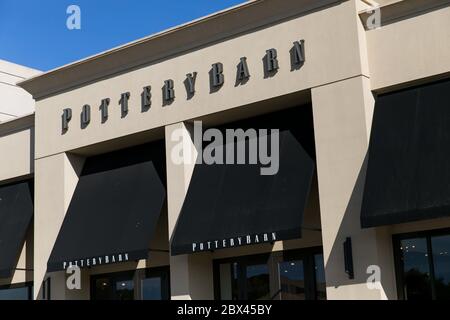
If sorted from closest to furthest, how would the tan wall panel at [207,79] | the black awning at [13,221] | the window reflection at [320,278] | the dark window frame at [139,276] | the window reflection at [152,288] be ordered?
the tan wall panel at [207,79] → the window reflection at [320,278] → the dark window frame at [139,276] → the window reflection at [152,288] → the black awning at [13,221]

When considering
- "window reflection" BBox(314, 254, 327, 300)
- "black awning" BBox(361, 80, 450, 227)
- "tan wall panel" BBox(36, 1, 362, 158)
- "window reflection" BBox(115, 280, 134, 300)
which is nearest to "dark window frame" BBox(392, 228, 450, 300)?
"black awning" BBox(361, 80, 450, 227)

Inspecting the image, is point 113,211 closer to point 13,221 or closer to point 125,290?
point 125,290

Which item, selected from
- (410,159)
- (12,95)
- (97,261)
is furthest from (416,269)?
(12,95)

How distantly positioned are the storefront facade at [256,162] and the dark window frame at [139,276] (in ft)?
0.12

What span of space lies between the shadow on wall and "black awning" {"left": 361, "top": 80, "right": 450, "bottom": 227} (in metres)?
0.43

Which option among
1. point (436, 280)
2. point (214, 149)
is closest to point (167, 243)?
point (214, 149)

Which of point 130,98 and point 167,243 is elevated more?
point 130,98

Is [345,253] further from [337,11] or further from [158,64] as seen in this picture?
[158,64]
